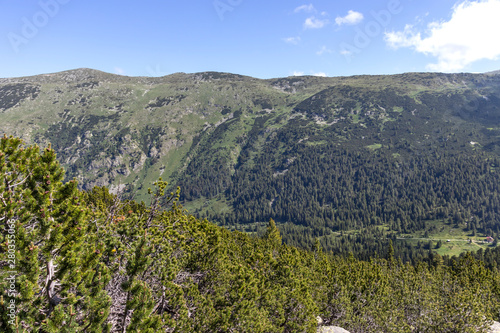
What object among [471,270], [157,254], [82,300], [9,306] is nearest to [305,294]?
[157,254]

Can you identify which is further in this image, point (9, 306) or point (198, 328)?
point (198, 328)

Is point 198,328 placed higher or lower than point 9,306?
lower

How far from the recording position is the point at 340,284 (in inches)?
1907

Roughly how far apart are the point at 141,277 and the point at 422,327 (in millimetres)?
45956

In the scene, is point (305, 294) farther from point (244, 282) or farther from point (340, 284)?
point (340, 284)

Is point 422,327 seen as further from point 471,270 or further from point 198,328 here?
point 471,270

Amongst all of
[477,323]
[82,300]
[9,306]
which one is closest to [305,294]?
[477,323]

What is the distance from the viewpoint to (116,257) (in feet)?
56.1

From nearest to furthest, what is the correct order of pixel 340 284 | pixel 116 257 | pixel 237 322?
pixel 116 257 < pixel 237 322 < pixel 340 284

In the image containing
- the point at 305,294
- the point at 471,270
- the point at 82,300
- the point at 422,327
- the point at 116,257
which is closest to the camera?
the point at 82,300

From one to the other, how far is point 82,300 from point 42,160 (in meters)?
6.81

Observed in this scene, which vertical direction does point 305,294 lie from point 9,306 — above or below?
below

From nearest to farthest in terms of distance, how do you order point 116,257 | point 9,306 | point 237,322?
point 9,306, point 116,257, point 237,322

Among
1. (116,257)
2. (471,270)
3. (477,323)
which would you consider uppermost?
(116,257)
